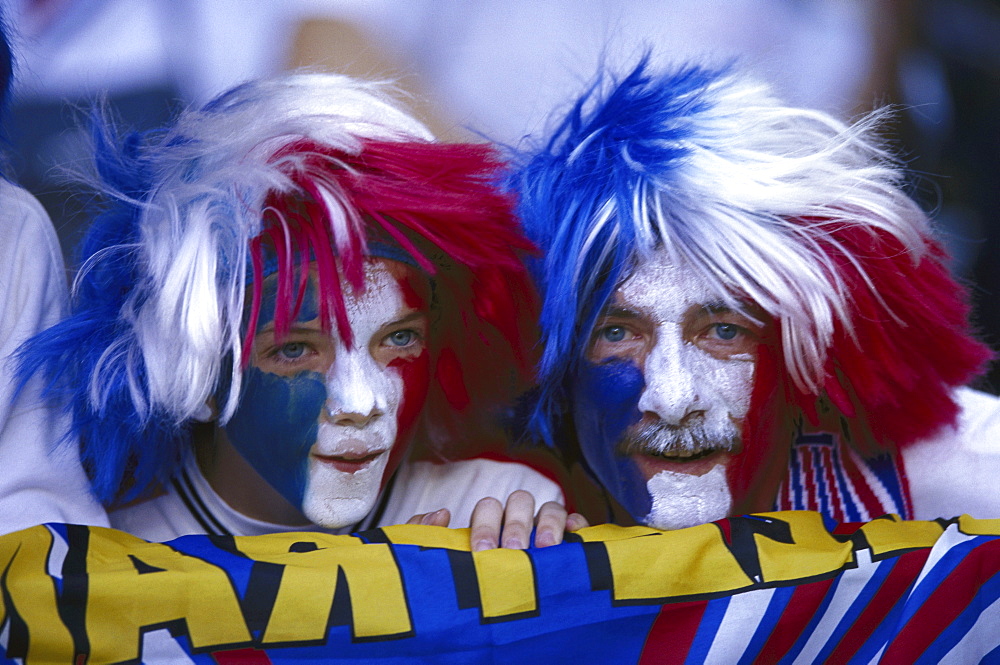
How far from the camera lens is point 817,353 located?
102 centimetres

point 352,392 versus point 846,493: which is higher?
point 352,392

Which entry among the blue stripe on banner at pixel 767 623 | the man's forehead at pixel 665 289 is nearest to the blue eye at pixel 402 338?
the man's forehead at pixel 665 289

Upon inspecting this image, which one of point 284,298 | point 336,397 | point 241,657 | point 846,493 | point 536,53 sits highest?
point 536,53

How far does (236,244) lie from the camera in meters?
0.97

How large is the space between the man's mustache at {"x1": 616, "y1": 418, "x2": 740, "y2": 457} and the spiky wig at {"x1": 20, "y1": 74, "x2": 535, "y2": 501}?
7.5 inches

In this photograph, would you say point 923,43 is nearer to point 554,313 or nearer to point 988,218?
point 988,218

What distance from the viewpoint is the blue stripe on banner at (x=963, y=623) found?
2.89ft

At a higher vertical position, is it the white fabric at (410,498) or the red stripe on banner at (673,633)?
the white fabric at (410,498)

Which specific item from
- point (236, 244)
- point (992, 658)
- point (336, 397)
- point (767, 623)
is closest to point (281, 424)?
point (336, 397)

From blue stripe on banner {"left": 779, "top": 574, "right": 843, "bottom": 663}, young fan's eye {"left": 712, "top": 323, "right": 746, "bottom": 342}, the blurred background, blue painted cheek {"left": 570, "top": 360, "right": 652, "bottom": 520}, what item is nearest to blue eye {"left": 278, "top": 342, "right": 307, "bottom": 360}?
blue painted cheek {"left": 570, "top": 360, "right": 652, "bottom": 520}

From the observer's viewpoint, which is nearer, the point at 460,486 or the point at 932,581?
the point at 932,581

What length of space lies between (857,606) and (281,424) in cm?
61

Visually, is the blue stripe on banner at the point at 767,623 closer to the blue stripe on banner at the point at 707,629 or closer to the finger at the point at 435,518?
the blue stripe on banner at the point at 707,629

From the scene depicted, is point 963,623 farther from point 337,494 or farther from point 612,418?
point 337,494
